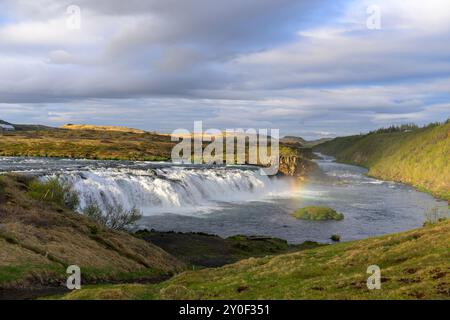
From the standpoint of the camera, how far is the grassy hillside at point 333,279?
62.7ft

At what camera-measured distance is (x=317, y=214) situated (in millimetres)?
83562

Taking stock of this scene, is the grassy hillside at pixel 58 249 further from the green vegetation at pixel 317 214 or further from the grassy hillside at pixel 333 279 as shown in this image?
the green vegetation at pixel 317 214

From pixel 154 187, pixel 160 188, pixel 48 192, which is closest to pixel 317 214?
pixel 160 188

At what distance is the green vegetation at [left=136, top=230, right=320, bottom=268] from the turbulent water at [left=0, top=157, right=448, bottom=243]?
8.31 meters

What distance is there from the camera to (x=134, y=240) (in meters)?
41.4

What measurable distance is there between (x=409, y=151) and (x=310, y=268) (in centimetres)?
18716

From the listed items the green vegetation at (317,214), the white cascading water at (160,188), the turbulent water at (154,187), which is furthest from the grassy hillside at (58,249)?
the green vegetation at (317,214)

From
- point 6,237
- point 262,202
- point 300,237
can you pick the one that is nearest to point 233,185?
point 262,202

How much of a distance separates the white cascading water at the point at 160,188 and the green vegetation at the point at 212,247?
60.2ft

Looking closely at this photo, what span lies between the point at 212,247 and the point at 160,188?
3678cm

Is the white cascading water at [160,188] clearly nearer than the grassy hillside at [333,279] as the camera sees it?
No

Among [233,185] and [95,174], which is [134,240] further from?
[233,185]

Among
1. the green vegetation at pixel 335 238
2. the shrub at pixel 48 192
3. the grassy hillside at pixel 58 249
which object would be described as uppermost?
the shrub at pixel 48 192

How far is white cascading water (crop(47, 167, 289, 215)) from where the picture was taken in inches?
3046
